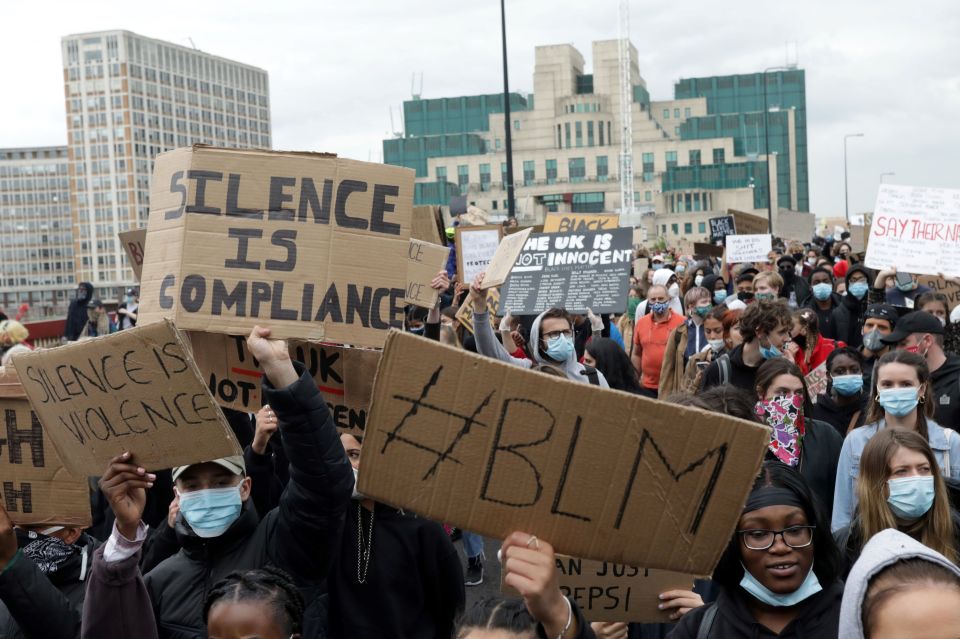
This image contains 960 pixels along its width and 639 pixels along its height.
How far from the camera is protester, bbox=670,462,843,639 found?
121 inches

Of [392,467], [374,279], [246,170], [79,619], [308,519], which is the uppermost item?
[246,170]

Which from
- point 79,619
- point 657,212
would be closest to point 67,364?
point 79,619

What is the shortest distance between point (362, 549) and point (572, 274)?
19.7 ft

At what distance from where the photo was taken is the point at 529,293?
32.5 ft

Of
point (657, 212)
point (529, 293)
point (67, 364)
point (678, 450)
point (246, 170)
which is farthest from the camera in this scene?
point (657, 212)

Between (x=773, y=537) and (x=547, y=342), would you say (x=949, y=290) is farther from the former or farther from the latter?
(x=773, y=537)

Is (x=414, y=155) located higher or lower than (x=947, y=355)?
higher

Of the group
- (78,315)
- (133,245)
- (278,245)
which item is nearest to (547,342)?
(278,245)

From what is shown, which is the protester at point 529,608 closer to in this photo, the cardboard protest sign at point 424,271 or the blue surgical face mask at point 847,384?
the blue surgical face mask at point 847,384

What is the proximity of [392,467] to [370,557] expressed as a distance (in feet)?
5.20

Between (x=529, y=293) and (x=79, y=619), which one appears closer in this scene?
(x=79, y=619)

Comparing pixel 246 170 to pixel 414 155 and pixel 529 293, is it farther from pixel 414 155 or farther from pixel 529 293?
pixel 414 155

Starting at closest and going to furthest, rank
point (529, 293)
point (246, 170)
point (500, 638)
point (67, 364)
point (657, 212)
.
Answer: point (500, 638) < point (67, 364) < point (246, 170) < point (529, 293) < point (657, 212)

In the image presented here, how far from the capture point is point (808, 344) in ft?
26.8
